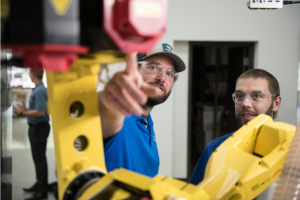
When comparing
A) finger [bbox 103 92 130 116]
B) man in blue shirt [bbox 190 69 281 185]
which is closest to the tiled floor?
man in blue shirt [bbox 190 69 281 185]

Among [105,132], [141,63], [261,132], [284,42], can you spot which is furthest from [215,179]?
[284,42]

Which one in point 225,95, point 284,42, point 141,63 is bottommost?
point 225,95

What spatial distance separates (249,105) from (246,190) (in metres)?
0.87

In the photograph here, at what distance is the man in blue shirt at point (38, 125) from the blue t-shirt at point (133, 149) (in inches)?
84.6

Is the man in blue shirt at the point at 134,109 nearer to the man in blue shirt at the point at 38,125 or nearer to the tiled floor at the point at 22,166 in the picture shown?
the man in blue shirt at the point at 38,125

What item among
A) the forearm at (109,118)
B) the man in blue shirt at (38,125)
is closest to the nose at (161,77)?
the forearm at (109,118)

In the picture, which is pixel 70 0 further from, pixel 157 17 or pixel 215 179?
pixel 215 179

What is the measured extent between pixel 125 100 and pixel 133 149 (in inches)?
29.8

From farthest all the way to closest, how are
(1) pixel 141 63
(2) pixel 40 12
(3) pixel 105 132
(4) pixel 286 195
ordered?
(1) pixel 141 63 → (3) pixel 105 132 → (4) pixel 286 195 → (2) pixel 40 12

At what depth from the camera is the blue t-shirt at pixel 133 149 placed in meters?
1.14

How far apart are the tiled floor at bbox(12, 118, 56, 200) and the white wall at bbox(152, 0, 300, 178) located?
193cm

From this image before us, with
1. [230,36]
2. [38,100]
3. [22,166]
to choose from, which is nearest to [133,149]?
[38,100]

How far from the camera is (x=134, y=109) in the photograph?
0.54 m

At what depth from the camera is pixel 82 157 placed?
0.66 metres
